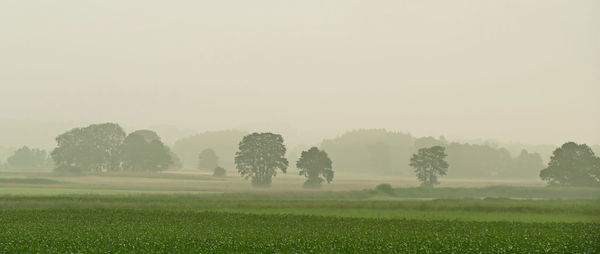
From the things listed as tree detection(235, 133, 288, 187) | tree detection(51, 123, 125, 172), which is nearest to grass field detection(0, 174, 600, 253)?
tree detection(235, 133, 288, 187)

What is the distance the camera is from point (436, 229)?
4634cm

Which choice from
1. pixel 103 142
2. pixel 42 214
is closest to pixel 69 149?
pixel 103 142

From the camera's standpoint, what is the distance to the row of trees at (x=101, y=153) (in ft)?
493

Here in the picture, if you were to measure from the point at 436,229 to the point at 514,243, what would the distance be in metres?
9.64

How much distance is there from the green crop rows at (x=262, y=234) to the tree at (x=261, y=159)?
2778 inches

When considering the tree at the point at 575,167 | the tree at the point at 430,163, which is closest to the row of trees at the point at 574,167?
the tree at the point at 575,167

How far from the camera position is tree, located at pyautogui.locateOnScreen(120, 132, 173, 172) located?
153m

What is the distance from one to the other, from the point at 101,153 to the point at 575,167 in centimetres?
13266

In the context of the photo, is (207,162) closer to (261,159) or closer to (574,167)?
(261,159)

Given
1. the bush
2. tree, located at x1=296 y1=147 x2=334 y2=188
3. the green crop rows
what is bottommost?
the green crop rows

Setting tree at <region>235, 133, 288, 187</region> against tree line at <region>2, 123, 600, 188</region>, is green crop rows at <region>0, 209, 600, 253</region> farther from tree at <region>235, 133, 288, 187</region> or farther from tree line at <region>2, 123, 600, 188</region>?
tree at <region>235, 133, 288, 187</region>

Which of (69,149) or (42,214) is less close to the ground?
(69,149)

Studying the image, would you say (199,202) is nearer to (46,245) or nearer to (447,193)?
(46,245)

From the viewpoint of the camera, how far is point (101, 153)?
15450 cm
